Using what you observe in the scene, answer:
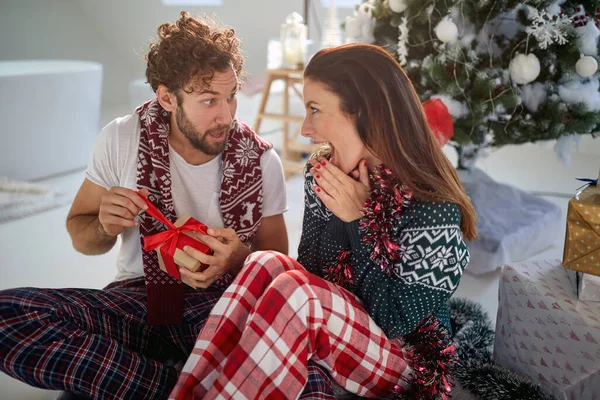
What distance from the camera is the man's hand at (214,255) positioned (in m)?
1.39

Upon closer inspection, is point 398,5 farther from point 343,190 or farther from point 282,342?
point 282,342

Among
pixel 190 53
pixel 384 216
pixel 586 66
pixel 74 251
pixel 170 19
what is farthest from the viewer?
pixel 170 19

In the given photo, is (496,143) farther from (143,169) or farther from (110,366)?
(110,366)

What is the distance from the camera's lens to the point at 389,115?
1.31 meters

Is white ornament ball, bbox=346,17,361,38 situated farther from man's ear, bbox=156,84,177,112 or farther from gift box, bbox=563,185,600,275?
gift box, bbox=563,185,600,275

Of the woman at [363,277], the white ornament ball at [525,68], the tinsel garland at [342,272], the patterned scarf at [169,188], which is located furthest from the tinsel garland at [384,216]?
the white ornament ball at [525,68]

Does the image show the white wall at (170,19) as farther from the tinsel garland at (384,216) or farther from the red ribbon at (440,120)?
the tinsel garland at (384,216)

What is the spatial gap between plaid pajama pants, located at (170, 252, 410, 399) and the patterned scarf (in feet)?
0.89

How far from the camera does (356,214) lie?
1361 millimetres

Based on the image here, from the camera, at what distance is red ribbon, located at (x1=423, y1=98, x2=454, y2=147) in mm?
2053

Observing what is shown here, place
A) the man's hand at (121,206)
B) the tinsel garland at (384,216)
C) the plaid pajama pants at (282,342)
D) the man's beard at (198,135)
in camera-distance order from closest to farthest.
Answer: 1. the plaid pajama pants at (282,342)
2. the tinsel garland at (384,216)
3. the man's hand at (121,206)
4. the man's beard at (198,135)

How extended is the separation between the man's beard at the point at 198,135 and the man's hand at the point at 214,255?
236 mm

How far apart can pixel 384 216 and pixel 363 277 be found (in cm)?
17

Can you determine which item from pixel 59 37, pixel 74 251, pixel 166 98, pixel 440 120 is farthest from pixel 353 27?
pixel 59 37
